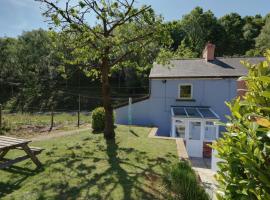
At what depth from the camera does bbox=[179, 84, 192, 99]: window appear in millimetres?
19578

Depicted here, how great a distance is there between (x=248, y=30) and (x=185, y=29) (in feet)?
41.0

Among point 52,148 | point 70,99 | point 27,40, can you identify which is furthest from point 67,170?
point 27,40

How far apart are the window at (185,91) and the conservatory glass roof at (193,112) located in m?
0.94

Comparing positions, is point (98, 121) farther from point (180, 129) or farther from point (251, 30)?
point (251, 30)

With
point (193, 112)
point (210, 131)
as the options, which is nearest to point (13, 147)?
point (210, 131)

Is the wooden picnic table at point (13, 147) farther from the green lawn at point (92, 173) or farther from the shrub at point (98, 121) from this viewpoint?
the shrub at point (98, 121)

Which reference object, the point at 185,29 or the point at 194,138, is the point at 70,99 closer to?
the point at 194,138

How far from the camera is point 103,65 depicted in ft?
33.0

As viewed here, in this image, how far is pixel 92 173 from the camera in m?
6.31

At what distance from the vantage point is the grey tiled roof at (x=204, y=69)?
18859mm

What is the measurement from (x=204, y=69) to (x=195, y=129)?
5.61 meters

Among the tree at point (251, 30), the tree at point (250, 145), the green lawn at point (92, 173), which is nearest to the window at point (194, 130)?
the green lawn at point (92, 173)

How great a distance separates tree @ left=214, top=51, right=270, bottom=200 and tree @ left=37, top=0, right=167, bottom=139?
22.7 ft

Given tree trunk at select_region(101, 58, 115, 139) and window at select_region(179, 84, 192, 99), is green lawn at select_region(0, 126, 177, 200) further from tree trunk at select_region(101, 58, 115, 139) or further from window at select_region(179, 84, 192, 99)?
window at select_region(179, 84, 192, 99)
